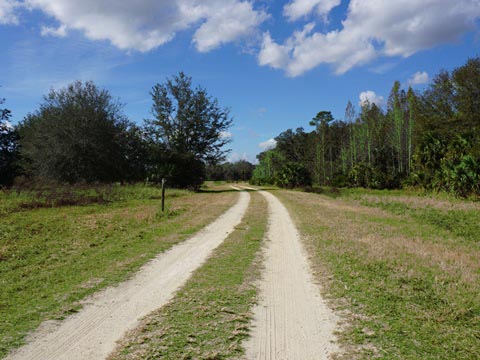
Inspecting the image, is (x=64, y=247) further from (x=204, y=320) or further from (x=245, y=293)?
(x=204, y=320)

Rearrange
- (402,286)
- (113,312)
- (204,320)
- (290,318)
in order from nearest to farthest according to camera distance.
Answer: (204,320), (290,318), (113,312), (402,286)

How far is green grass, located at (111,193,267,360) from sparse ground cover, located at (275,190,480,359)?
1398 mm

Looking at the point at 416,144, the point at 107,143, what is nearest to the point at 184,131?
the point at 107,143

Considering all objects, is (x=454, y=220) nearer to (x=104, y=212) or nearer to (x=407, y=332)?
(x=407, y=332)

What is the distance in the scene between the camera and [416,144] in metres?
39.9

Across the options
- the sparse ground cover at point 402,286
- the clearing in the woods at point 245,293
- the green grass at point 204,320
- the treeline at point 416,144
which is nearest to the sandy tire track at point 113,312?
the clearing in the woods at point 245,293

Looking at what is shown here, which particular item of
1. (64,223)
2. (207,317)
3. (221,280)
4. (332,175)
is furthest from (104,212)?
(332,175)

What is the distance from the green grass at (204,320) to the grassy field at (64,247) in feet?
4.86

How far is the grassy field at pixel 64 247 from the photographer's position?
496 centimetres

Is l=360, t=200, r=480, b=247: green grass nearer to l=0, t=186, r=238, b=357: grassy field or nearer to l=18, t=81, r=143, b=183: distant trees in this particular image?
l=0, t=186, r=238, b=357: grassy field

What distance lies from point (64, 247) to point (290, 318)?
7.92 m

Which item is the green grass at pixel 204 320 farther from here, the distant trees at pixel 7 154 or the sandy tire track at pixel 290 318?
the distant trees at pixel 7 154

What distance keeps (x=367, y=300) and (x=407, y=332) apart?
1.05m

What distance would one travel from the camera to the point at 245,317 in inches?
175
